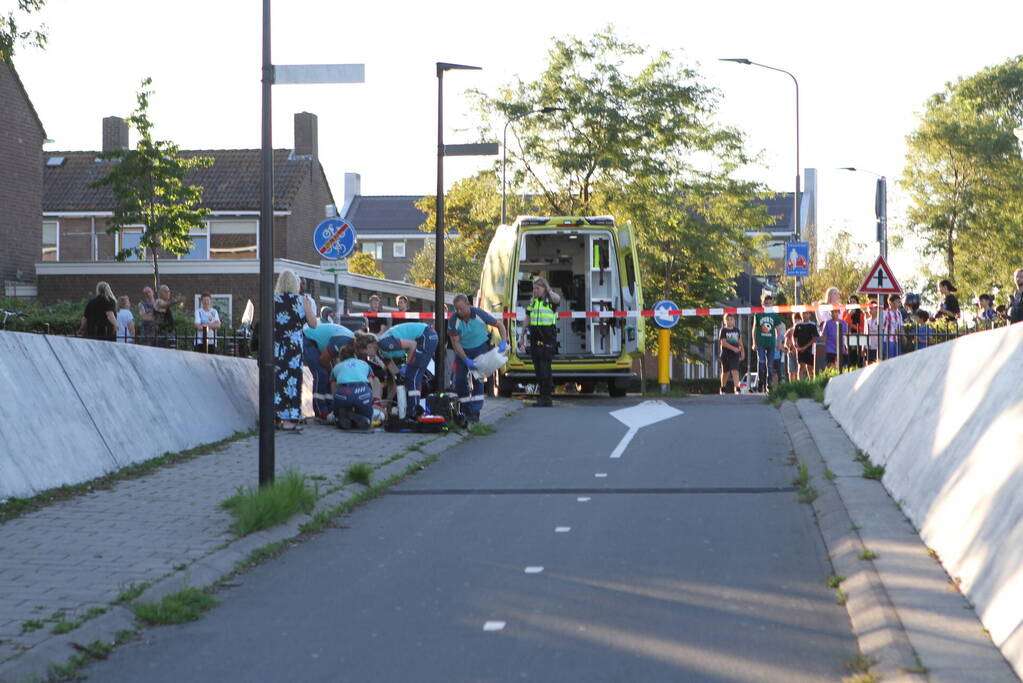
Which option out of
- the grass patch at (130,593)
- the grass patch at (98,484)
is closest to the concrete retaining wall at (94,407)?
the grass patch at (98,484)

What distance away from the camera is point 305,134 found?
56625mm

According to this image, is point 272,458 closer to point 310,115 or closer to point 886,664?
point 886,664

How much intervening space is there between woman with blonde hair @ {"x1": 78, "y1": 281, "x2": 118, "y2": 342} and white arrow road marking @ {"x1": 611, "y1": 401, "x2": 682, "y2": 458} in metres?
6.87

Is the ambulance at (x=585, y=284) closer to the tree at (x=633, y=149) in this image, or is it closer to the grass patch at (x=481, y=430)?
the grass patch at (x=481, y=430)

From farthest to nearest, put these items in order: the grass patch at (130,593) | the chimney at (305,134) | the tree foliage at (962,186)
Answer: the chimney at (305,134)
the tree foliage at (962,186)
the grass patch at (130,593)

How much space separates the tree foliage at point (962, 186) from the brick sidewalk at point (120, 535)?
1686 inches

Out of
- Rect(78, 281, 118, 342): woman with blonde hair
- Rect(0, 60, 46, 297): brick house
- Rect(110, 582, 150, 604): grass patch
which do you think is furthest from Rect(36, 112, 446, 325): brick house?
Rect(110, 582, 150, 604): grass patch

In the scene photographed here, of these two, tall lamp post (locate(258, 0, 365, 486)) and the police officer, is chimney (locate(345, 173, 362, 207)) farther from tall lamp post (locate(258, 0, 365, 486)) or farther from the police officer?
tall lamp post (locate(258, 0, 365, 486))

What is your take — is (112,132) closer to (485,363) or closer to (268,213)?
(485,363)

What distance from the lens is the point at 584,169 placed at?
43375mm

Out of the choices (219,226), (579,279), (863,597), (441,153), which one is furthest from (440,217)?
(219,226)

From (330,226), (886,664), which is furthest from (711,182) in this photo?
(886,664)

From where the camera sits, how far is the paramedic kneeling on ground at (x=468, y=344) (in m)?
16.9

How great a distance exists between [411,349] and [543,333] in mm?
4582
